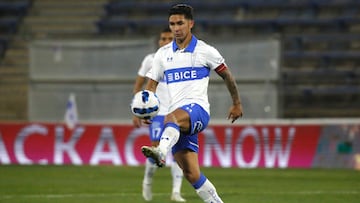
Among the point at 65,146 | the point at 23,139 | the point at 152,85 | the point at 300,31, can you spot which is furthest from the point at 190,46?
the point at 300,31

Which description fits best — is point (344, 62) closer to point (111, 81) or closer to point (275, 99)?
point (275, 99)

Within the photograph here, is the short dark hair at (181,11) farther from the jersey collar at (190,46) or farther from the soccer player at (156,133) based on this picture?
the soccer player at (156,133)

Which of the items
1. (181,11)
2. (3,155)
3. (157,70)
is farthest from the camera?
(3,155)

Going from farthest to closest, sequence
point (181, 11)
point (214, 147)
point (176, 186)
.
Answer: point (214, 147), point (176, 186), point (181, 11)

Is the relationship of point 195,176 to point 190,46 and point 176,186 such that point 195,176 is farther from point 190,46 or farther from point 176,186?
point 176,186

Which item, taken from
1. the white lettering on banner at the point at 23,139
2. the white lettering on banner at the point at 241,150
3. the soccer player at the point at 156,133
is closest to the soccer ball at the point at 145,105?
the soccer player at the point at 156,133

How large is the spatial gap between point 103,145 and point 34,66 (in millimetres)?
2398

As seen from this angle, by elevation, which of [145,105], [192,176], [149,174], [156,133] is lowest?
[149,174]

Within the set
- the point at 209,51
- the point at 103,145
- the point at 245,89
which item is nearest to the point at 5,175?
the point at 103,145

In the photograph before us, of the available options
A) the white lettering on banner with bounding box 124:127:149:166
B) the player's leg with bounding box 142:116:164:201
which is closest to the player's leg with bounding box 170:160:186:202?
the player's leg with bounding box 142:116:164:201

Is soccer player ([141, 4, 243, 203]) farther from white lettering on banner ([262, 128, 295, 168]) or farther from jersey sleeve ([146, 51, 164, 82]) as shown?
white lettering on banner ([262, 128, 295, 168])

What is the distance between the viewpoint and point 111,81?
1953 centimetres

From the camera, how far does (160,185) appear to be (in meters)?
14.6

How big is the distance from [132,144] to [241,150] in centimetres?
241
